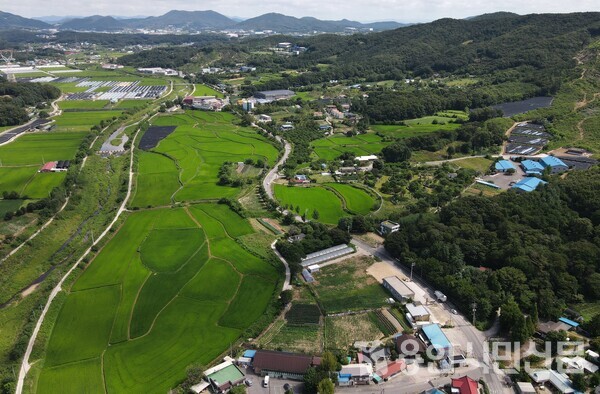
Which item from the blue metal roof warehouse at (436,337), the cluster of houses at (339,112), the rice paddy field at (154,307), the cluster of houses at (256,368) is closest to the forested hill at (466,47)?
the cluster of houses at (339,112)

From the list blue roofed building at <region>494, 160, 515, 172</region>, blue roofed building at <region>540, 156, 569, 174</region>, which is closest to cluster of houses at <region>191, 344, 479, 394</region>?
blue roofed building at <region>494, 160, 515, 172</region>

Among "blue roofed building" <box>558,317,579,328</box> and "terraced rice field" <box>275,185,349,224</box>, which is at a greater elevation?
"terraced rice field" <box>275,185,349,224</box>

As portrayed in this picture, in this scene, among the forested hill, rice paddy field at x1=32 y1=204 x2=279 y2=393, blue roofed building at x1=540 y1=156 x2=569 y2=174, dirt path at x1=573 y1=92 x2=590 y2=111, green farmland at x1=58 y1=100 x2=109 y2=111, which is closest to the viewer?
rice paddy field at x1=32 y1=204 x2=279 y2=393

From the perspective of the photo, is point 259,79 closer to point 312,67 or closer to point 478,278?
point 312,67

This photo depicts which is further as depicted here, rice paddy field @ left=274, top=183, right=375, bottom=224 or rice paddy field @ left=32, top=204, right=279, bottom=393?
rice paddy field @ left=274, top=183, right=375, bottom=224

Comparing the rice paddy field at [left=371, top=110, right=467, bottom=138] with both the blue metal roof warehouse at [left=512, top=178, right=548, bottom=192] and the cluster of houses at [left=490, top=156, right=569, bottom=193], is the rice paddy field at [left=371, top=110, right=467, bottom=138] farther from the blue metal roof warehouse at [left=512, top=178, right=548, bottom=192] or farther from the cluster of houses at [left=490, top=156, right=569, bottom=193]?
the blue metal roof warehouse at [left=512, top=178, right=548, bottom=192]

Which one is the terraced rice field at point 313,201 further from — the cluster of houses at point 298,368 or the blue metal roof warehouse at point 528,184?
the blue metal roof warehouse at point 528,184

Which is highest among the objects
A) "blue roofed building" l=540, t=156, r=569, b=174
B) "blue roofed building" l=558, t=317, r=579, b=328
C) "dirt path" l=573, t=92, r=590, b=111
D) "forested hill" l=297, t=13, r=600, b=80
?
"forested hill" l=297, t=13, r=600, b=80
